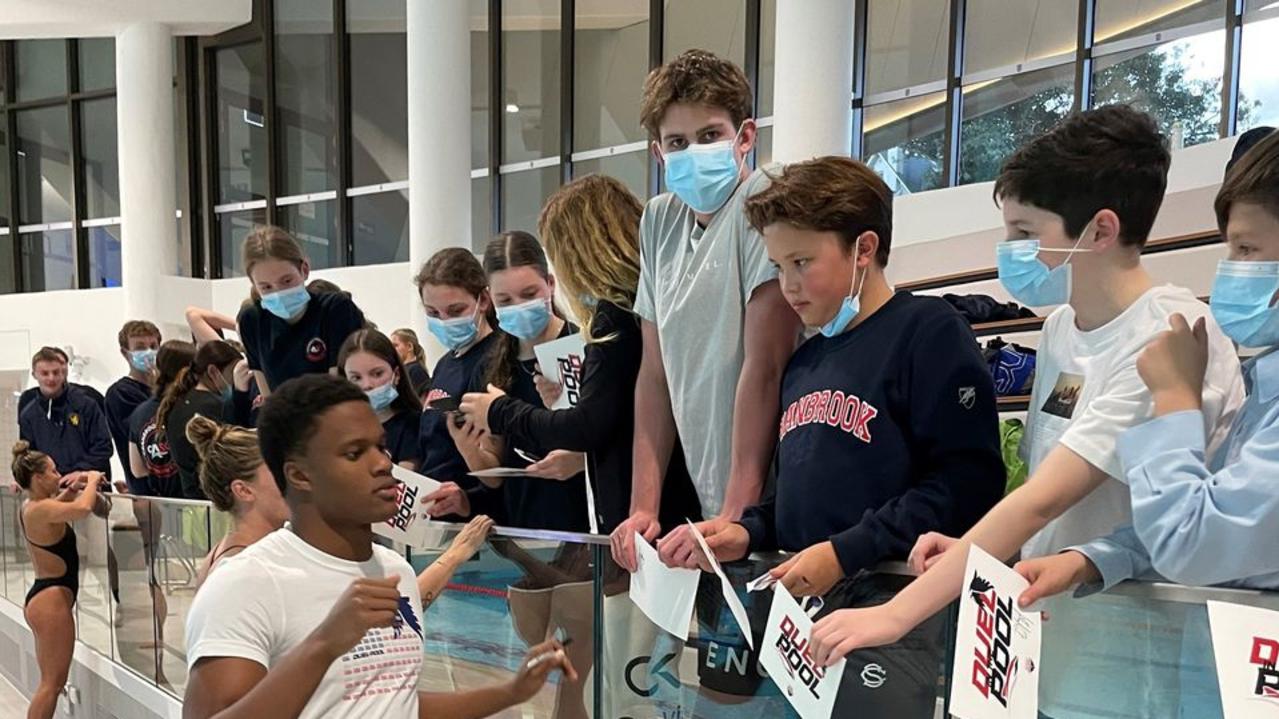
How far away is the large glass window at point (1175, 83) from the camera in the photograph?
724 centimetres

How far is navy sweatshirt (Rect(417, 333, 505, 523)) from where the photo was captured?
3250 millimetres

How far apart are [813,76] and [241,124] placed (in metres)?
9.68

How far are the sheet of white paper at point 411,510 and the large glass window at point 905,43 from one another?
7.22m

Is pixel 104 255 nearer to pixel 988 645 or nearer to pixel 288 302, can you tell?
pixel 288 302

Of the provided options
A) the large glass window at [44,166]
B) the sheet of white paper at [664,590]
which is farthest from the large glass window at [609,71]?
the sheet of white paper at [664,590]

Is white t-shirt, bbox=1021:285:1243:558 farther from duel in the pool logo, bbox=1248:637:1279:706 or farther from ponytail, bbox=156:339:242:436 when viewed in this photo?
ponytail, bbox=156:339:242:436

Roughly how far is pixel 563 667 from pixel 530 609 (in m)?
0.66

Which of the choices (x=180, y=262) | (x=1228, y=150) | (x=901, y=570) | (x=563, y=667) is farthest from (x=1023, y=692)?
(x=180, y=262)

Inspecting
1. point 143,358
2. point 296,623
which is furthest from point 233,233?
point 296,623

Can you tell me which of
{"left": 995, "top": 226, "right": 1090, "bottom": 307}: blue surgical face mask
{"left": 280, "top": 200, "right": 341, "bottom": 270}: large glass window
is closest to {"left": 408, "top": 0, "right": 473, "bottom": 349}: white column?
{"left": 280, "top": 200, "right": 341, "bottom": 270}: large glass window

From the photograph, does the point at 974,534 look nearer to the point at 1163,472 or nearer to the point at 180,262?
the point at 1163,472

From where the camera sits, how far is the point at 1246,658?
4.48 feet

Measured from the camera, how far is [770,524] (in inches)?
80.9

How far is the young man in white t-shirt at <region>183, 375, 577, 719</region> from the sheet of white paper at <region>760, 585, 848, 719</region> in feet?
1.56
